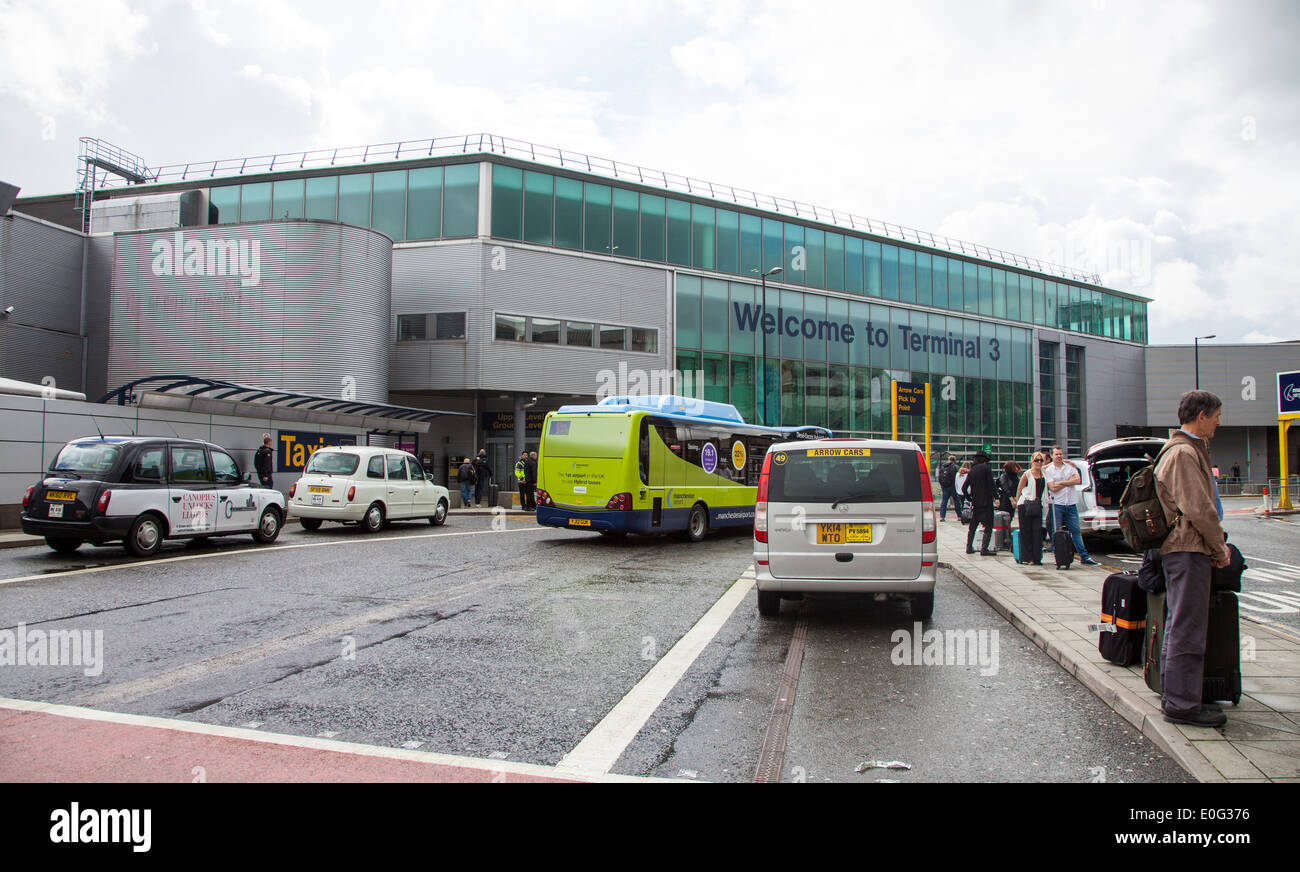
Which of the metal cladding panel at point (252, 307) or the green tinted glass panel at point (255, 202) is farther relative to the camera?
the green tinted glass panel at point (255, 202)

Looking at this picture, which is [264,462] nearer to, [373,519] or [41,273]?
[373,519]

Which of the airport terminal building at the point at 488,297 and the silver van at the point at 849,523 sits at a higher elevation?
the airport terminal building at the point at 488,297

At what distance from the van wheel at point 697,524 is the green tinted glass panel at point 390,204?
2220 cm

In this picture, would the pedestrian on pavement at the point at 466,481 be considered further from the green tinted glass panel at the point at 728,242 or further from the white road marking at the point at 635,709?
the white road marking at the point at 635,709

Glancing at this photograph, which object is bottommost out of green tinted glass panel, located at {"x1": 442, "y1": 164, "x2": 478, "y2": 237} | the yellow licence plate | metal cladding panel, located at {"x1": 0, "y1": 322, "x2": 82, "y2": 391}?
the yellow licence plate

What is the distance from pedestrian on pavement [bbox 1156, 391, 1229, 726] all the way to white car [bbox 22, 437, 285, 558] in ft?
41.7

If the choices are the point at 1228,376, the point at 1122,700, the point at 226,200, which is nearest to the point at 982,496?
the point at 1122,700

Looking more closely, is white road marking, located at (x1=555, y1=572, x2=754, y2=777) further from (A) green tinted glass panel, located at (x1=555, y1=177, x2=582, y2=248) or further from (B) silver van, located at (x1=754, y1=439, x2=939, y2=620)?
(A) green tinted glass panel, located at (x1=555, y1=177, x2=582, y2=248)

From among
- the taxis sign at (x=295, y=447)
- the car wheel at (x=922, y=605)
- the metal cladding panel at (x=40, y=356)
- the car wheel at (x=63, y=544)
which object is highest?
the metal cladding panel at (x=40, y=356)

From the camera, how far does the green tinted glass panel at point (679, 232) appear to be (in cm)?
3800

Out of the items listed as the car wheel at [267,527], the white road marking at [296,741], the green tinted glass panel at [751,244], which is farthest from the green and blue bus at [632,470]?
the green tinted glass panel at [751,244]

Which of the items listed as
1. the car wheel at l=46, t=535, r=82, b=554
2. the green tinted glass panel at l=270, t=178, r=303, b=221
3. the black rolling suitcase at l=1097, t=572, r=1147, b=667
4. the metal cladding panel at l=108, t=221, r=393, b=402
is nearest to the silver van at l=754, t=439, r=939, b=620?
the black rolling suitcase at l=1097, t=572, r=1147, b=667

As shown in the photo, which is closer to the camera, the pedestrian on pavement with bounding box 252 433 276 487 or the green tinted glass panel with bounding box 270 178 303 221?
the pedestrian on pavement with bounding box 252 433 276 487

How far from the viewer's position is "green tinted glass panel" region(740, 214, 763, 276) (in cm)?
4019
